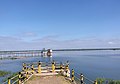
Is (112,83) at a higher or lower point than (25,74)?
lower

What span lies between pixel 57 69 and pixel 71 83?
34.5 feet

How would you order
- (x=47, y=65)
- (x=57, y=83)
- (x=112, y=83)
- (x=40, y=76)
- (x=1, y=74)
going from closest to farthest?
(x=57, y=83)
(x=40, y=76)
(x=47, y=65)
(x=112, y=83)
(x=1, y=74)

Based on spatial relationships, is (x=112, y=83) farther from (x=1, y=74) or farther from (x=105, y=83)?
(x=1, y=74)

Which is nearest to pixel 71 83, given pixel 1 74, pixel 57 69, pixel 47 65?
pixel 57 69

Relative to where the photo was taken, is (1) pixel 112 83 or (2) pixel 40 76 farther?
(1) pixel 112 83

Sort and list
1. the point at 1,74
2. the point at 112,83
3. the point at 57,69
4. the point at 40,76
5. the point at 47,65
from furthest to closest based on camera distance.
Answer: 1. the point at 1,74
2. the point at 112,83
3. the point at 47,65
4. the point at 57,69
5. the point at 40,76

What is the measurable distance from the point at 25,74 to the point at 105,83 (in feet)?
94.1

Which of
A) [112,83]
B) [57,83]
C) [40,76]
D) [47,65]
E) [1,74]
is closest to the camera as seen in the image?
[57,83]

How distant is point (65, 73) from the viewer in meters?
26.9

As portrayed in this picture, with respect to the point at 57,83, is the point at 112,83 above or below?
below

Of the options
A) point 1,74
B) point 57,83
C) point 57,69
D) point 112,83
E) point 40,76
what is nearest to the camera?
point 57,83

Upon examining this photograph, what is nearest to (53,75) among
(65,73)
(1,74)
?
(65,73)

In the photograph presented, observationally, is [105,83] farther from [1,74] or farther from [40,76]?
[1,74]

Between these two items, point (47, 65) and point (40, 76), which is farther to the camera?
point (47, 65)
